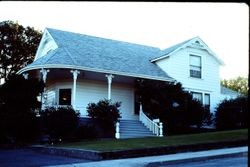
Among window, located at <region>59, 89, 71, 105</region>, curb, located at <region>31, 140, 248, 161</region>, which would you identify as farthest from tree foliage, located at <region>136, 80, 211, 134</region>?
curb, located at <region>31, 140, 248, 161</region>

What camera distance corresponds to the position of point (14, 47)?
43.2 metres

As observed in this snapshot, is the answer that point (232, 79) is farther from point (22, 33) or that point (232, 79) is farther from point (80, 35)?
point (80, 35)

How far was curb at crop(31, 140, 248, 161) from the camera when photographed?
14.7 metres

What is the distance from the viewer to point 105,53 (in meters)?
29.2

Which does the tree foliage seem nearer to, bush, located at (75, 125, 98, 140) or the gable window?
the gable window

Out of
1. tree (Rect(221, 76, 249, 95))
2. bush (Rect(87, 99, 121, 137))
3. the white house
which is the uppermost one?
tree (Rect(221, 76, 249, 95))

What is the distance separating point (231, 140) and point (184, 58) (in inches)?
507

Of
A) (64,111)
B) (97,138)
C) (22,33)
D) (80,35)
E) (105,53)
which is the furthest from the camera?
(22,33)

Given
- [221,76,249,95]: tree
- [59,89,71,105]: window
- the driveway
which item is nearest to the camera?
the driveway

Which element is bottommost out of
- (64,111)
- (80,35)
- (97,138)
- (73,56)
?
(97,138)

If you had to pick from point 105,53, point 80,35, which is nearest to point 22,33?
point 80,35

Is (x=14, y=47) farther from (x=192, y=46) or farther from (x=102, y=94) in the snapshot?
(x=192, y=46)

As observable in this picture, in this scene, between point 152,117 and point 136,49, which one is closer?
point 152,117

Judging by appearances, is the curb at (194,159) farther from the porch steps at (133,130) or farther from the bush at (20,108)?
the porch steps at (133,130)
